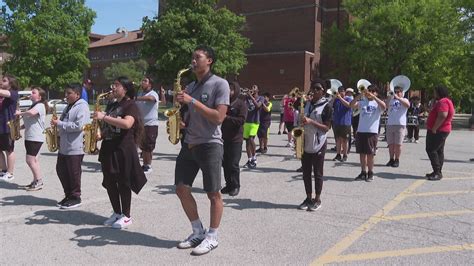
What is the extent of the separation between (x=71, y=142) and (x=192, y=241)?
2680mm

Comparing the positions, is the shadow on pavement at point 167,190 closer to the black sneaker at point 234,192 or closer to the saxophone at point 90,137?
the black sneaker at point 234,192

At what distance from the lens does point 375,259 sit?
14.8 feet

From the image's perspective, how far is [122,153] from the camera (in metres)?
5.45

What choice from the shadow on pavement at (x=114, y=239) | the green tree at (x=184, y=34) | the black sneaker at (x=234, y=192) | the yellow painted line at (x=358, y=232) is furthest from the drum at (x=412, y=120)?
the green tree at (x=184, y=34)

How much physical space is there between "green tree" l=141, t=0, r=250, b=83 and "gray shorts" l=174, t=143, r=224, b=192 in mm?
28745

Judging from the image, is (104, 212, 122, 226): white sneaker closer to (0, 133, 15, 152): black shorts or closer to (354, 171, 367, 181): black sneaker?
(0, 133, 15, 152): black shorts

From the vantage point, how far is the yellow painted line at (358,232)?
453 cm

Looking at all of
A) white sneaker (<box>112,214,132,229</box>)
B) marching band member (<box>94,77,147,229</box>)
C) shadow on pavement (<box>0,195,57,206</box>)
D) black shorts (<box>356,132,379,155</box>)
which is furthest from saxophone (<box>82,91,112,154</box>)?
black shorts (<box>356,132,379,155</box>)

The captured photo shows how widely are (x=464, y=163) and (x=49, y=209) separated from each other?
387 inches

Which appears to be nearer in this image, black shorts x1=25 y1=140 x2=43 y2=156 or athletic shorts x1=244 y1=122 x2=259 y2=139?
black shorts x1=25 y1=140 x2=43 y2=156

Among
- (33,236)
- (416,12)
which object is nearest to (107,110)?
(33,236)

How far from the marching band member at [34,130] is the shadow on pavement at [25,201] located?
0.51 metres

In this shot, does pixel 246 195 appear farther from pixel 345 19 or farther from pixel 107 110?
pixel 345 19

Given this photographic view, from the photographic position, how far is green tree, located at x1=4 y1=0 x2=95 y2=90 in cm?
4281
